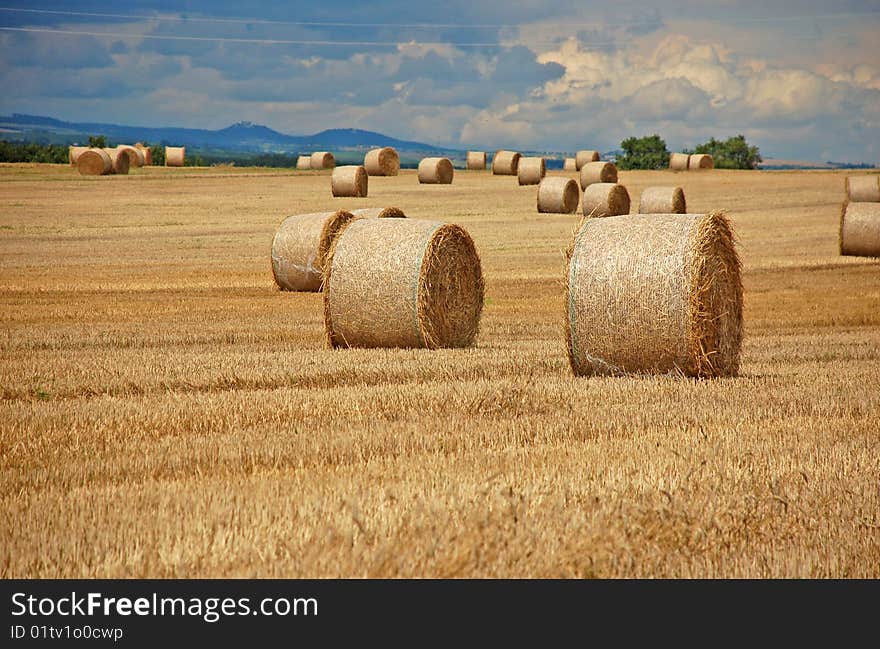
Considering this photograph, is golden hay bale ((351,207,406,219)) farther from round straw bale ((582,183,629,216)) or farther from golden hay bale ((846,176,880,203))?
golden hay bale ((846,176,880,203))

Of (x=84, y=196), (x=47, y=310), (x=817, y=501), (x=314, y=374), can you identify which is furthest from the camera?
(x=84, y=196)

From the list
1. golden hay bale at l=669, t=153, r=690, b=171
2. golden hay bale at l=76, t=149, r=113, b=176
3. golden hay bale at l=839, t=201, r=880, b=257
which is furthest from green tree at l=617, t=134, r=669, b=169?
golden hay bale at l=839, t=201, r=880, b=257

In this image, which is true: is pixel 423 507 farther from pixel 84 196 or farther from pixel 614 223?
pixel 84 196

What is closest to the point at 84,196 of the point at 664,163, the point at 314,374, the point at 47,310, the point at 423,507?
the point at 47,310

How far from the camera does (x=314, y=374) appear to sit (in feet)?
35.4

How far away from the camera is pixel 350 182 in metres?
43.0

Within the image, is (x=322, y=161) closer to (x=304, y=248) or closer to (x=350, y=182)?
(x=350, y=182)

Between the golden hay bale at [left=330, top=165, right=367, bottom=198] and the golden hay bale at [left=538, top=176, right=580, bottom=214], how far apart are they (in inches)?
300

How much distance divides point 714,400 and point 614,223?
7.85ft

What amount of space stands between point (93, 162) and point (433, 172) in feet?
53.7

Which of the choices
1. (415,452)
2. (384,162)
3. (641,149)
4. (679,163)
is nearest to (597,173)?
(384,162)

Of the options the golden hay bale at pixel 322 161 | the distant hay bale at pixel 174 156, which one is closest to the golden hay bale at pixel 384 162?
the golden hay bale at pixel 322 161

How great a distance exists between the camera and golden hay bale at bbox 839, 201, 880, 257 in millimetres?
27031

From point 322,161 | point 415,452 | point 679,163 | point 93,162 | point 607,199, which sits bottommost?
point 415,452
